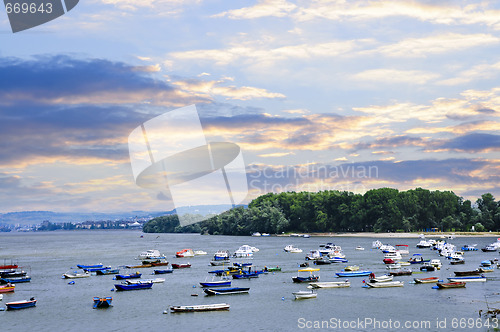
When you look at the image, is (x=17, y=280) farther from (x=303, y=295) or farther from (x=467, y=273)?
(x=467, y=273)

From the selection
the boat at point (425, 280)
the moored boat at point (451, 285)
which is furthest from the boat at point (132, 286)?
the moored boat at point (451, 285)

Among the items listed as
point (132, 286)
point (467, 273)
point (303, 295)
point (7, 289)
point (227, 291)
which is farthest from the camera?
point (467, 273)

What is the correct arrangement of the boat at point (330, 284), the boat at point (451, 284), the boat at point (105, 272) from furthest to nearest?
the boat at point (105, 272), the boat at point (330, 284), the boat at point (451, 284)

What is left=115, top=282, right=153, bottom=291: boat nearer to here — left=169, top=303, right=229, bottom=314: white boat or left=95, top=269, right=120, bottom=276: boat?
left=169, top=303, right=229, bottom=314: white boat

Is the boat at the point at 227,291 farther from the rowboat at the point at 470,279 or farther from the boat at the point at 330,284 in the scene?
the rowboat at the point at 470,279

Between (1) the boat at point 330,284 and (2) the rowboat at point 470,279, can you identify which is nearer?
(1) the boat at point 330,284

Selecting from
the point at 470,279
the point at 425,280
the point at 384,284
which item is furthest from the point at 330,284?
the point at 470,279

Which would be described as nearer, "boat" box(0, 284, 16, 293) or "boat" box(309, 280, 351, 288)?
"boat" box(309, 280, 351, 288)

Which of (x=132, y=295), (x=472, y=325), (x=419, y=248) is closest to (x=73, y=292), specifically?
(x=132, y=295)

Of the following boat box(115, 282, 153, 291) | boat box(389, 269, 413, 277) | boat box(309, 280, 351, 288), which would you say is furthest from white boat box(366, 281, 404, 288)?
boat box(115, 282, 153, 291)

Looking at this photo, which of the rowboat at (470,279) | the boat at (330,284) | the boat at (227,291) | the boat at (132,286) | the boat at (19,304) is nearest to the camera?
the boat at (19,304)

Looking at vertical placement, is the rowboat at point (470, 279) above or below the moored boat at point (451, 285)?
below

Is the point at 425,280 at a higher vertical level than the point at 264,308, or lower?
lower

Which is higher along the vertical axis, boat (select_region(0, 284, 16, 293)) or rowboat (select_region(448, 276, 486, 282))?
boat (select_region(0, 284, 16, 293))
